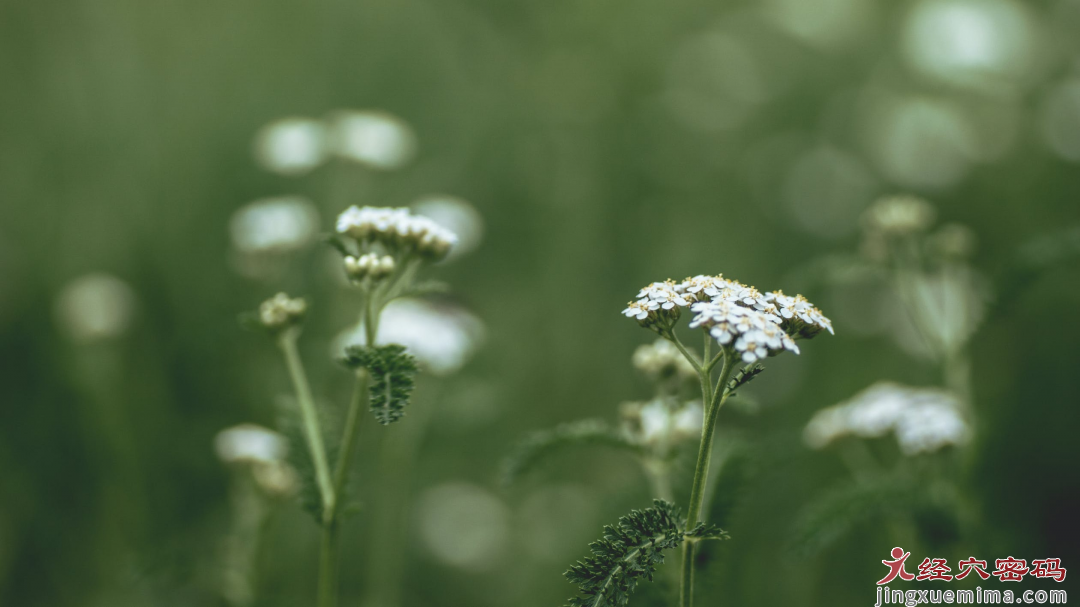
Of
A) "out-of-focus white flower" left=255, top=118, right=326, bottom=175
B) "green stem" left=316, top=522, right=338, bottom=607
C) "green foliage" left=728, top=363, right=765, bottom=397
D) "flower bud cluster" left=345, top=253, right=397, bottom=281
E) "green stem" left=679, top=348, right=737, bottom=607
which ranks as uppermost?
"out-of-focus white flower" left=255, top=118, right=326, bottom=175

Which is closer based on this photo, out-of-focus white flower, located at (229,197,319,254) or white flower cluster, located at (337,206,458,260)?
white flower cluster, located at (337,206,458,260)

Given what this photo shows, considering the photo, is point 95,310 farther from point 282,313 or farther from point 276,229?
point 282,313

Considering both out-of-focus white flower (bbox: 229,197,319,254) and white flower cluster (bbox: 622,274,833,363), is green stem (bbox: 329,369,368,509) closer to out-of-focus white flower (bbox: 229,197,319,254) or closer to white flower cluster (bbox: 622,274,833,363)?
white flower cluster (bbox: 622,274,833,363)

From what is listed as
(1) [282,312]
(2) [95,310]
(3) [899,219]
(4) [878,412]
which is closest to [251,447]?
(1) [282,312]

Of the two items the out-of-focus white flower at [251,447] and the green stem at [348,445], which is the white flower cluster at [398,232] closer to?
the green stem at [348,445]

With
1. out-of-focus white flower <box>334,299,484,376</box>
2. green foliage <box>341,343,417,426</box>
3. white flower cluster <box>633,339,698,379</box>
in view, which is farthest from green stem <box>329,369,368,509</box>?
out-of-focus white flower <box>334,299,484,376</box>

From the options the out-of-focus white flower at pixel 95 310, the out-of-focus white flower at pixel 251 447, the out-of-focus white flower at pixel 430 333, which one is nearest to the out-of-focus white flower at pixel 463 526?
the out-of-focus white flower at pixel 430 333
